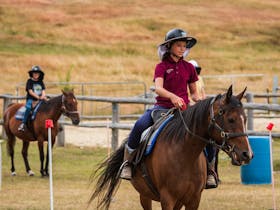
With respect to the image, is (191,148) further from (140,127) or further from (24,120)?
(24,120)

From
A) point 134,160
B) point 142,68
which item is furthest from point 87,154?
point 142,68

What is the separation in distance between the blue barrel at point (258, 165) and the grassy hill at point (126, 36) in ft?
94.6

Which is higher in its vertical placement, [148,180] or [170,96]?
[170,96]

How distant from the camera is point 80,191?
14930 mm

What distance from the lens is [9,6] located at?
235ft

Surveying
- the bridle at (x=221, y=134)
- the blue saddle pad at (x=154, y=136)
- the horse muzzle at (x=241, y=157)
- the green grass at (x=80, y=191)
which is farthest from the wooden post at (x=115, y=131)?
the horse muzzle at (x=241, y=157)

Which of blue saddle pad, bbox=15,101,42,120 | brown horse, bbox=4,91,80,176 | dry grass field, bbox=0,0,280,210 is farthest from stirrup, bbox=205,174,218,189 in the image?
dry grass field, bbox=0,0,280,210

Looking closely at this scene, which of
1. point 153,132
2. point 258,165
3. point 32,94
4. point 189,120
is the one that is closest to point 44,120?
point 32,94

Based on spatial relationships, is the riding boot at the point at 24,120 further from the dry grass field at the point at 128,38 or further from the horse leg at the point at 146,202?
the horse leg at the point at 146,202

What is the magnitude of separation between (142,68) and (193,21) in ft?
60.2

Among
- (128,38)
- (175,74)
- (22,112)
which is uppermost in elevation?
(175,74)

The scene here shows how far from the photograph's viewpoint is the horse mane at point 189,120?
8.86 meters

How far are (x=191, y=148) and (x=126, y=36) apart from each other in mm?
58492

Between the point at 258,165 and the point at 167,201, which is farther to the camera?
the point at 258,165
